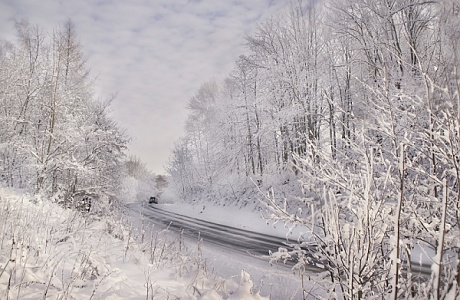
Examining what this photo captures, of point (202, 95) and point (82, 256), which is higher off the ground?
point (202, 95)

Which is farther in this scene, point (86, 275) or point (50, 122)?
point (50, 122)

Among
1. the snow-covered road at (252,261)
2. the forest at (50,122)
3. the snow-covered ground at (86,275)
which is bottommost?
the snow-covered road at (252,261)

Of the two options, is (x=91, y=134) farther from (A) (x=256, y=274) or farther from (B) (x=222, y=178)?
(B) (x=222, y=178)

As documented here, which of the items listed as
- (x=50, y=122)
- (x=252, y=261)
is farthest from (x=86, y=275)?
(x=50, y=122)

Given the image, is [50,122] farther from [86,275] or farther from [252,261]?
[86,275]

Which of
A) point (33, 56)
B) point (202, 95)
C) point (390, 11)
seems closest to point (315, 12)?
point (390, 11)

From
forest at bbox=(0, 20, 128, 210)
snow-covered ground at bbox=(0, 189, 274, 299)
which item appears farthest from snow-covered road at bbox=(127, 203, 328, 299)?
forest at bbox=(0, 20, 128, 210)

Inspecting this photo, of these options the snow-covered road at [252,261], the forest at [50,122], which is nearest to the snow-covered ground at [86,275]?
the snow-covered road at [252,261]

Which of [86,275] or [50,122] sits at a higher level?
[50,122]

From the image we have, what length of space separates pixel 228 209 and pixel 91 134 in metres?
11.6

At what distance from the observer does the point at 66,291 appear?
301 cm

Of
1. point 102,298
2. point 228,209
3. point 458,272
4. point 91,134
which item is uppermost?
point 91,134

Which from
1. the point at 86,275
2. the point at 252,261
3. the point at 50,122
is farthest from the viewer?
the point at 50,122

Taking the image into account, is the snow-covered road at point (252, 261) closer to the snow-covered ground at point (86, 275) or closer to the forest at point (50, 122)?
the snow-covered ground at point (86, 275)
